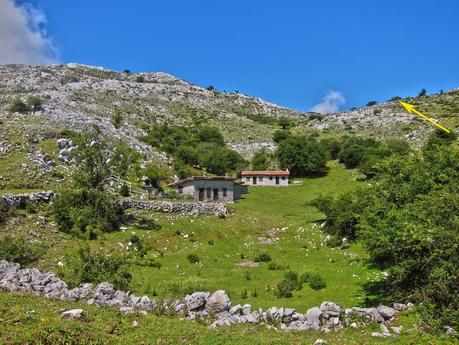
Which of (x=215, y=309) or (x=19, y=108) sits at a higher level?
(x=19, y=108)

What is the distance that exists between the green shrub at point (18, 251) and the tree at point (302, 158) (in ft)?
173

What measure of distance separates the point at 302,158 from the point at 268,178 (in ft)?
27.1

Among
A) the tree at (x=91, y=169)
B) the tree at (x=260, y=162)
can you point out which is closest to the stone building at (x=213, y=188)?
the tree at (x=91, y=169)

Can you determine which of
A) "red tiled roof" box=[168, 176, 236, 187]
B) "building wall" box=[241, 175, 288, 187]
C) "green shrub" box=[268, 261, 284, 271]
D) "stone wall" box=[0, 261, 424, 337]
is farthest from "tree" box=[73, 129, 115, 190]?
"building wall" box=[241, 175, 288, 187]

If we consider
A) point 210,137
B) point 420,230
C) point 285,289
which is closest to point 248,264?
point 285,289

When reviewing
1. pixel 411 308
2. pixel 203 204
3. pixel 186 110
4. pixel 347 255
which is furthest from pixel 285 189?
pixel 186 110

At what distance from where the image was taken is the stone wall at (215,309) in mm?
17500

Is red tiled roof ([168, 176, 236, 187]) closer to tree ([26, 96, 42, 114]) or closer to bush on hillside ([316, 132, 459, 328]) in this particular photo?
bush on hillside ([316, 132, 459, 328])

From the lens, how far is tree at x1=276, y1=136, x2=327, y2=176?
77062mm

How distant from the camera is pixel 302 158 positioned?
77438 mm

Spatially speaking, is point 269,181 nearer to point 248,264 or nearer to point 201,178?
point 201,178

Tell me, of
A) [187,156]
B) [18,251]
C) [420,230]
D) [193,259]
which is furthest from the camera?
[187,156]

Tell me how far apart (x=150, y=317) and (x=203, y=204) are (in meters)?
32.9

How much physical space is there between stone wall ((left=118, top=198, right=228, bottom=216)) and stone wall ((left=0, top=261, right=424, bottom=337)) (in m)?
25.1
